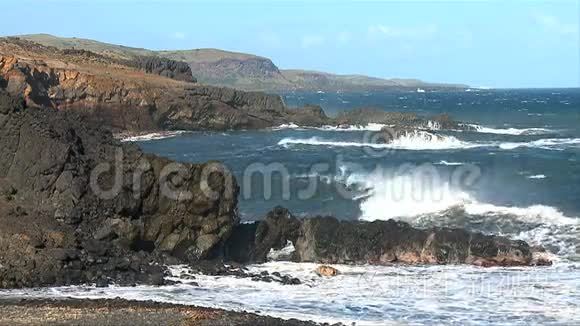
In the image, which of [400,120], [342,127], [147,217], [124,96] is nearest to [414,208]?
[147,217]

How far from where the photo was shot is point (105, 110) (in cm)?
5756

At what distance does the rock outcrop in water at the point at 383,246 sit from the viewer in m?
16.8

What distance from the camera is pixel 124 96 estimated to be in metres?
58.5

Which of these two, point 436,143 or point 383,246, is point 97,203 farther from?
point 436,143

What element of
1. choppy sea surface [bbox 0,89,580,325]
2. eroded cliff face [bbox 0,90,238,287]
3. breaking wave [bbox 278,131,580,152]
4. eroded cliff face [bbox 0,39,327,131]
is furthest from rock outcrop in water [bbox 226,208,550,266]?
eroded cliff face [bbox 0,39,327,131]

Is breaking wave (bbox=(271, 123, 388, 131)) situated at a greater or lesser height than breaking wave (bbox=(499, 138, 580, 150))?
lesser

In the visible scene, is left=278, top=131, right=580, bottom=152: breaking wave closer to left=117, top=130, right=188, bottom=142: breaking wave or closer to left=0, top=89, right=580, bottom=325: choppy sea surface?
left=0, top=89, right=580, bottom=325: choppy sea surface

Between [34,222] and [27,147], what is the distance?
2.26 metres

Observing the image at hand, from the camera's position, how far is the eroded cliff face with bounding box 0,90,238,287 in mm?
14508

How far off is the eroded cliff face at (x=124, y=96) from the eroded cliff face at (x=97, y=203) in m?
35.6

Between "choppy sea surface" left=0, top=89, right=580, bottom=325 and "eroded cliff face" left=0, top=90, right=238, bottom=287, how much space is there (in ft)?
3.89

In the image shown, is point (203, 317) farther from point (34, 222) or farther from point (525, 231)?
point (525, 231)

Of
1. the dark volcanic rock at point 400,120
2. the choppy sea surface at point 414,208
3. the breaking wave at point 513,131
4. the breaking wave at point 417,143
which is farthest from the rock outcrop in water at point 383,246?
the breaking wave at point 513,131

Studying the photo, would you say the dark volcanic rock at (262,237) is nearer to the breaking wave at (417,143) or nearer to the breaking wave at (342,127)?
the breaking wave at (417,143)
